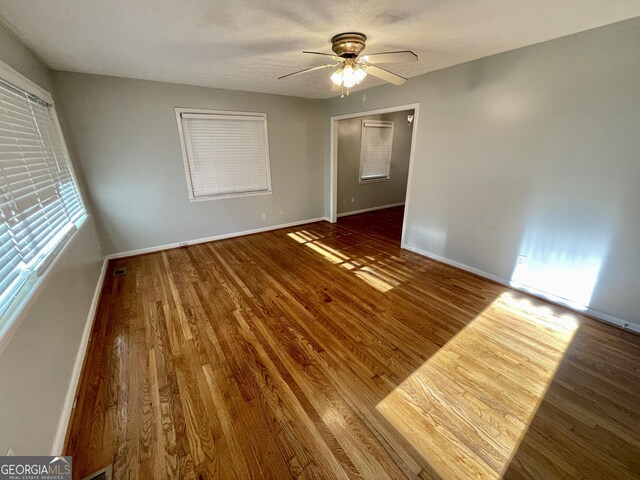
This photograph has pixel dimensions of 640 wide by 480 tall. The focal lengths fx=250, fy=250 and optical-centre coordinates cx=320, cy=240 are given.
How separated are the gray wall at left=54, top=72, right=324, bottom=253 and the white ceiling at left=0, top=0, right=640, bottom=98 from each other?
0.46 meters

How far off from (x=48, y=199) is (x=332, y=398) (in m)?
2.72

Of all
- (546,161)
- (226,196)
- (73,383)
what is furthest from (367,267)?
(73,383)

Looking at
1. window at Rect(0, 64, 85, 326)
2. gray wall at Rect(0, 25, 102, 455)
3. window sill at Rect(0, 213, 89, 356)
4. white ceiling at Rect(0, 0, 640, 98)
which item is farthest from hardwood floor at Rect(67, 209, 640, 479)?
white ceiling at Rect(0, 0, 640, 98)

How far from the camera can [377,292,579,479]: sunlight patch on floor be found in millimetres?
1301

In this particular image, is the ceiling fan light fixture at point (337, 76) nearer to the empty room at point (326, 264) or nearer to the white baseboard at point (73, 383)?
the empty room at point (326, 264)

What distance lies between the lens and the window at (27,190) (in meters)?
1.34

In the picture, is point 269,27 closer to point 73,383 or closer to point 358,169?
point 73,383

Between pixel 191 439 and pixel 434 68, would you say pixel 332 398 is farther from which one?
pixel 434 68

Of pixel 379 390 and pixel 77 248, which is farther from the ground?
pixel 77 248

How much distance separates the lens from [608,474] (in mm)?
1203

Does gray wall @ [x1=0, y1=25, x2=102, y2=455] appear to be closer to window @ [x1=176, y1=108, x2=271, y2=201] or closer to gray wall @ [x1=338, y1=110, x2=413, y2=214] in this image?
window @ [x1=176, y1=108, x2=271, y2=201]

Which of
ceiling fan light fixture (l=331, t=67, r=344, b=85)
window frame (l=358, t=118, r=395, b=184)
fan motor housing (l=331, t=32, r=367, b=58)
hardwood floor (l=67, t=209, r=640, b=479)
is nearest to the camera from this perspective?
hardwood floor (l=67, t=209, r=640, b=479)

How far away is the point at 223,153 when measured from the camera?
4059 mm

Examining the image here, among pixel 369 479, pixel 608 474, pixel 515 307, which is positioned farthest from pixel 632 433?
pixel 369 479
